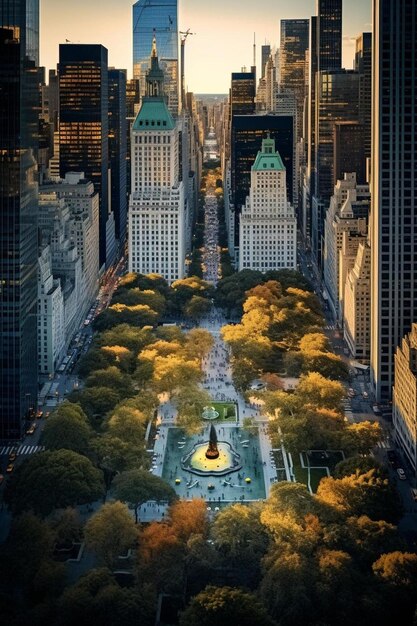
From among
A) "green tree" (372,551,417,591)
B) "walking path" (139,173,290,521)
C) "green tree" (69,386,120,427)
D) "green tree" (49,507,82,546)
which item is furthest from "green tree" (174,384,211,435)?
"green tree" (372,551,417,591)

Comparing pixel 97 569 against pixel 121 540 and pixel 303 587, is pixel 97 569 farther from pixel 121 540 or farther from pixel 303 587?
pixel 303 587

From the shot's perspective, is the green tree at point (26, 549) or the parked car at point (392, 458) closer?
the green tree at point (26, 549)

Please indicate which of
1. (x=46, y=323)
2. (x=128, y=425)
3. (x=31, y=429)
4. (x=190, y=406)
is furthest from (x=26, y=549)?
(x=46, y=323)

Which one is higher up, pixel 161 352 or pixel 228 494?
pixel 161 352

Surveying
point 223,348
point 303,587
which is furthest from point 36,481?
point 223,348

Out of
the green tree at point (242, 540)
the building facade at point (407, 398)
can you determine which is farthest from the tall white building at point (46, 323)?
the green tree at point (242, 540)

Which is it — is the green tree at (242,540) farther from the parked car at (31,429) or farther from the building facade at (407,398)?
the parked car at (31,429)
